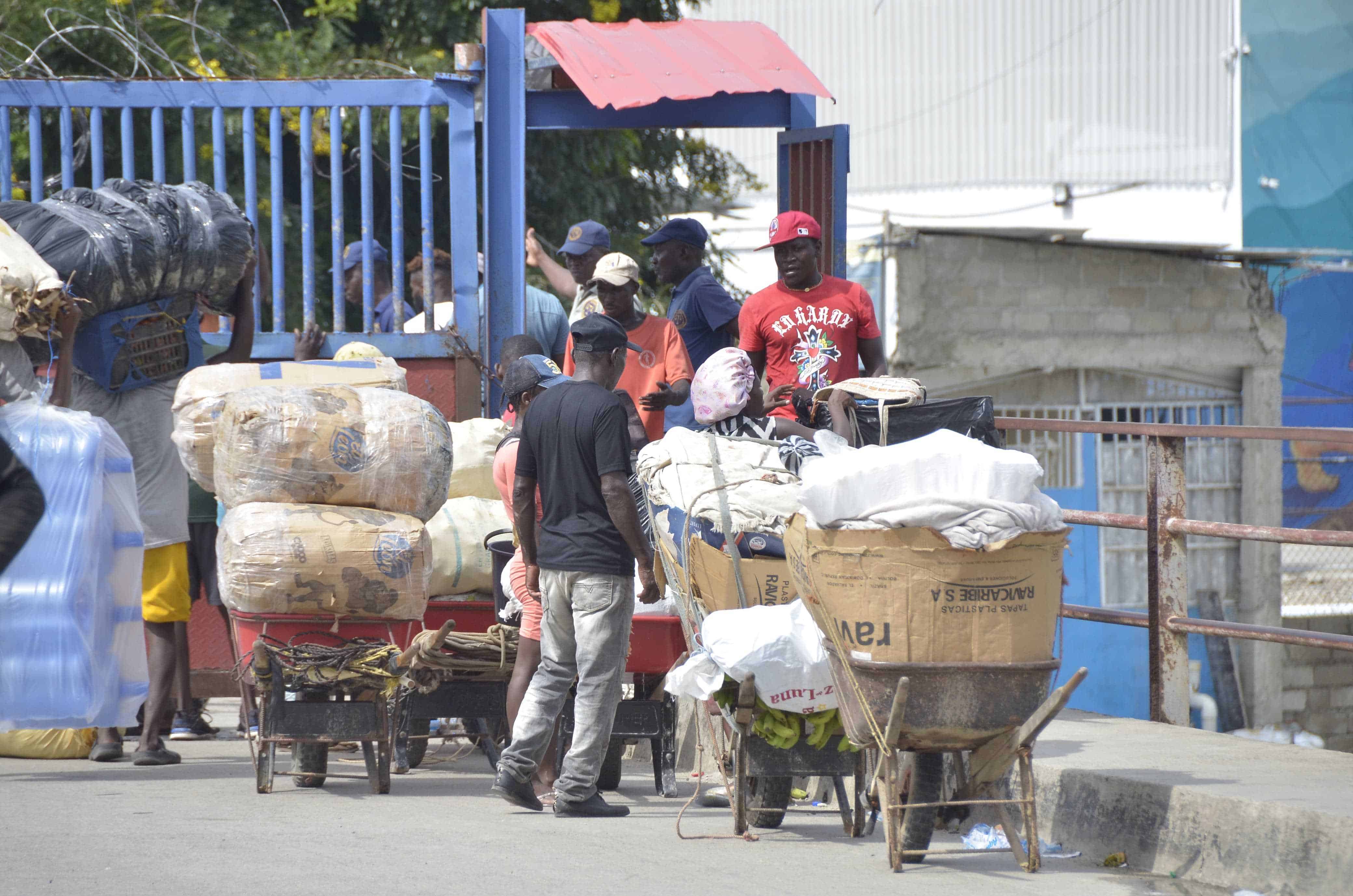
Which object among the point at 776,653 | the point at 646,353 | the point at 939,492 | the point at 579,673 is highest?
the point at 646,353

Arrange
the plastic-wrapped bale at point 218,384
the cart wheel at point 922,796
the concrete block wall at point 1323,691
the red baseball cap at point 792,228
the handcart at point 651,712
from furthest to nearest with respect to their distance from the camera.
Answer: the concrete block wall at point 1323,691 < the red baseball cap at point 792,228 < the plastic-wrapped bale at point 218,384 < the handcart at point 651,712 < the cart wheel at point 922,796

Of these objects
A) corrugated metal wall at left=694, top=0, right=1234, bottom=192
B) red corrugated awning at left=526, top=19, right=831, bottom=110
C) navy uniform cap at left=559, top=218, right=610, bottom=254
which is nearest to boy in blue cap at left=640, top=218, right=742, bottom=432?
navy uniform cap at left=559, top=218, right=610, bottom=254

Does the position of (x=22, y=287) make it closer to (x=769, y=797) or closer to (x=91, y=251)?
(x=91, y=251)

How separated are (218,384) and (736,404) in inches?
86.5

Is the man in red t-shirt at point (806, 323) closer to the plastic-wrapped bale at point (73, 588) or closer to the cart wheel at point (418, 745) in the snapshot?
the cart wheel at point (418, 745)

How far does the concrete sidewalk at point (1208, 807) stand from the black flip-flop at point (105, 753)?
380cm

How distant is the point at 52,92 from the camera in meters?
8.33

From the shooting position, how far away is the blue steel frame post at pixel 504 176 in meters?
8.41

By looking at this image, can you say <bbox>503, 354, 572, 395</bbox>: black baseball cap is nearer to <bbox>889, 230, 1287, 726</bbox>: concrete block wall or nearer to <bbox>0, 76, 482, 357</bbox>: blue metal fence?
<bbox>0, 76, 482, 357</bbox>: blue metal fence

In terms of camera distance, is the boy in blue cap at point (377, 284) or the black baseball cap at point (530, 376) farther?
the boy in blue cap at point (377, 284)

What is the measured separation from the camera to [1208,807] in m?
5.11

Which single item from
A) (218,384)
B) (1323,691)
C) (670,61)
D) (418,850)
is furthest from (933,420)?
(1323,691)

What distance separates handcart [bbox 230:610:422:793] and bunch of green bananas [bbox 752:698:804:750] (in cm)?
151

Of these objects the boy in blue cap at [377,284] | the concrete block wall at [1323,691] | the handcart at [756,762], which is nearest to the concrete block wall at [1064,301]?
the concrete block wall at [1323,691]
